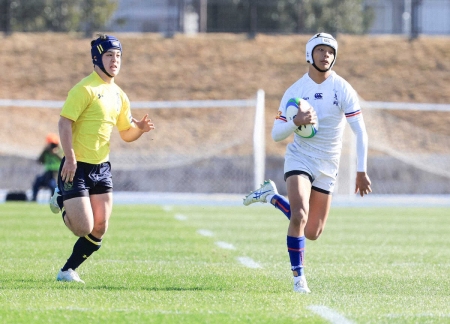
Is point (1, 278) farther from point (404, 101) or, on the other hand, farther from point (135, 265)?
point (404, 101)

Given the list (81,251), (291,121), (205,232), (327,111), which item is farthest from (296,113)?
(205,232)

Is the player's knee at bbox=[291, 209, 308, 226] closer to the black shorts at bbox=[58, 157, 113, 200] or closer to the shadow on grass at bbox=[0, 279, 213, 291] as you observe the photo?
the shadow on grass at bbox=[0, 279, 213, 291]

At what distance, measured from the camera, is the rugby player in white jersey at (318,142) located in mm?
7766

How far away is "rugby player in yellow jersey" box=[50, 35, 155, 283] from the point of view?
313 inches

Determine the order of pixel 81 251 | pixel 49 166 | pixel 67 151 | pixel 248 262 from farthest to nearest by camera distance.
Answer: pixel 49 166, pixel 248 262, pixel 81 251, pixel 67 151

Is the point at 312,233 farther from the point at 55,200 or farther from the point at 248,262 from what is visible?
the point at 55,200

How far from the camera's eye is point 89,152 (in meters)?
8.14

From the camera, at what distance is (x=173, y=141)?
31172 mm

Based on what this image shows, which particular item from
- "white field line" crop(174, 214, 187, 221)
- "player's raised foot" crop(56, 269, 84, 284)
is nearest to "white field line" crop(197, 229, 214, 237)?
"white field line" crop(174, 214, 187, 221)

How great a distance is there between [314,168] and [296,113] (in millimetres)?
601

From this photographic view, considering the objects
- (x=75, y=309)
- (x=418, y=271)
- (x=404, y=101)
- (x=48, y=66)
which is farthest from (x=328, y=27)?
(x=75, y=309)

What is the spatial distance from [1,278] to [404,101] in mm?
28086

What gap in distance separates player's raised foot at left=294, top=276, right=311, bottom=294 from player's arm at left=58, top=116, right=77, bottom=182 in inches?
83.5

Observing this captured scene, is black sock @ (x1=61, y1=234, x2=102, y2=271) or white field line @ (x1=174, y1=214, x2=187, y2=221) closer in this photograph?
black sock @ (x1=61, y1=234, x2=102, y2=271)
